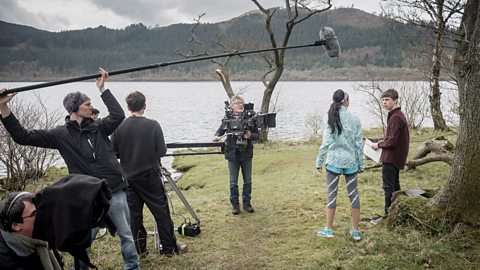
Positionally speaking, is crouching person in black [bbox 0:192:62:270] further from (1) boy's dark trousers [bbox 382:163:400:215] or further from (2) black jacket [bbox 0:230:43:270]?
(1) boy's dark trousers [bbox 382:163:400:215]

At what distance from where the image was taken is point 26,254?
2424 millimetres

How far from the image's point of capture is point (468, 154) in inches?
178

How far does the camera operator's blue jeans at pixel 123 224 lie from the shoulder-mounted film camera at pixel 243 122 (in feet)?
8.31

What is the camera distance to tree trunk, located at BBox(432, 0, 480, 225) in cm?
443

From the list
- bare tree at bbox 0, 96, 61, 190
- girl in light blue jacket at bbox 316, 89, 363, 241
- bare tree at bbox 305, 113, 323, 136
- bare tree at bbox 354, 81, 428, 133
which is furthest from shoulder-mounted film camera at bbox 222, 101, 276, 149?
bare tree at bbox 305, 113, 323, 136

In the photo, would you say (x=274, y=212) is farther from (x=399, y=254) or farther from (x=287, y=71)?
(x=287, y=71)

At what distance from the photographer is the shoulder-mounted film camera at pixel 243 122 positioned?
20.5 feet

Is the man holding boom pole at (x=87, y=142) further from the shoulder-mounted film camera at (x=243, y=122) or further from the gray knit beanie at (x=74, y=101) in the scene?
the shoulder-mounted film camera at (x=243, y=122)

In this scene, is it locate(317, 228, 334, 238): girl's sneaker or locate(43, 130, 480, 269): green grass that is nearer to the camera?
locate(43, 130, 480, 269): green grass

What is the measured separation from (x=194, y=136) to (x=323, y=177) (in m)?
17.4

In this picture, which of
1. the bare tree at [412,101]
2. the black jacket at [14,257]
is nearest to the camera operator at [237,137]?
Result: the black jacket at [14,257]

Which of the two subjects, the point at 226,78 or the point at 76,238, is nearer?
the point at 76,238

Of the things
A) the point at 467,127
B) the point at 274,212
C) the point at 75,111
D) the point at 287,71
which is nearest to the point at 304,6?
the point at 274,212

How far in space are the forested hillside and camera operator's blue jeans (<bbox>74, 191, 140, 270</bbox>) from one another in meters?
64.0
